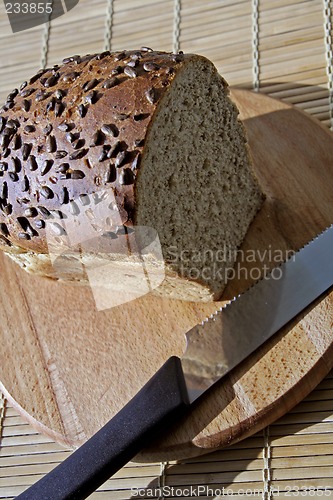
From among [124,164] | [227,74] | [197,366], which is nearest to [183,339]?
[197,366]

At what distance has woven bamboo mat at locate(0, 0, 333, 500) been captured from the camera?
1.66m

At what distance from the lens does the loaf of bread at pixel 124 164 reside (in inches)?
63.8

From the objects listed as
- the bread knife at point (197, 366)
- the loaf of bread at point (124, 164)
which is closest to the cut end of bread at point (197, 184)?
the loaf of bread at point (124, 164)

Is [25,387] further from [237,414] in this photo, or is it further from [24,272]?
[237,414]

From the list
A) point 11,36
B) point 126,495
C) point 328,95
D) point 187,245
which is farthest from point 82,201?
point 11,36

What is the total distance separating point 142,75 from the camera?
66.2 inches

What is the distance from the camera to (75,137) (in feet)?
5.48

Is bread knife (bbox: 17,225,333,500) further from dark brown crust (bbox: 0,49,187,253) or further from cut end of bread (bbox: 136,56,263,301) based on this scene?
dark brown crust (bbox: 0,49,187,253)

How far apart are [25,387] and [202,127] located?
0.91 metres

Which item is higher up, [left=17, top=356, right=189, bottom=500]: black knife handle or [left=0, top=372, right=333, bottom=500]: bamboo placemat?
[left=17, top=356, right=189, bottom=500]: black knife handle

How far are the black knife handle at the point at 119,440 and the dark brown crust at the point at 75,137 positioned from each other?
44 centimetres

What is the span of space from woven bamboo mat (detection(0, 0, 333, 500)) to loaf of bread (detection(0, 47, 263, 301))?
48cm

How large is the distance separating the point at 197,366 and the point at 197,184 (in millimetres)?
507

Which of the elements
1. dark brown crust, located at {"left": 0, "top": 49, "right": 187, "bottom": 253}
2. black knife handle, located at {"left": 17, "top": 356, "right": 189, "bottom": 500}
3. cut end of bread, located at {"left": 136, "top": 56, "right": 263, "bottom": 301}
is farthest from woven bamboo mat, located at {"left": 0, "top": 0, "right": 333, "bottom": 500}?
dark brown crust, located at {"left": 0, "top": 49, "right": 187, "bottom": 253}
